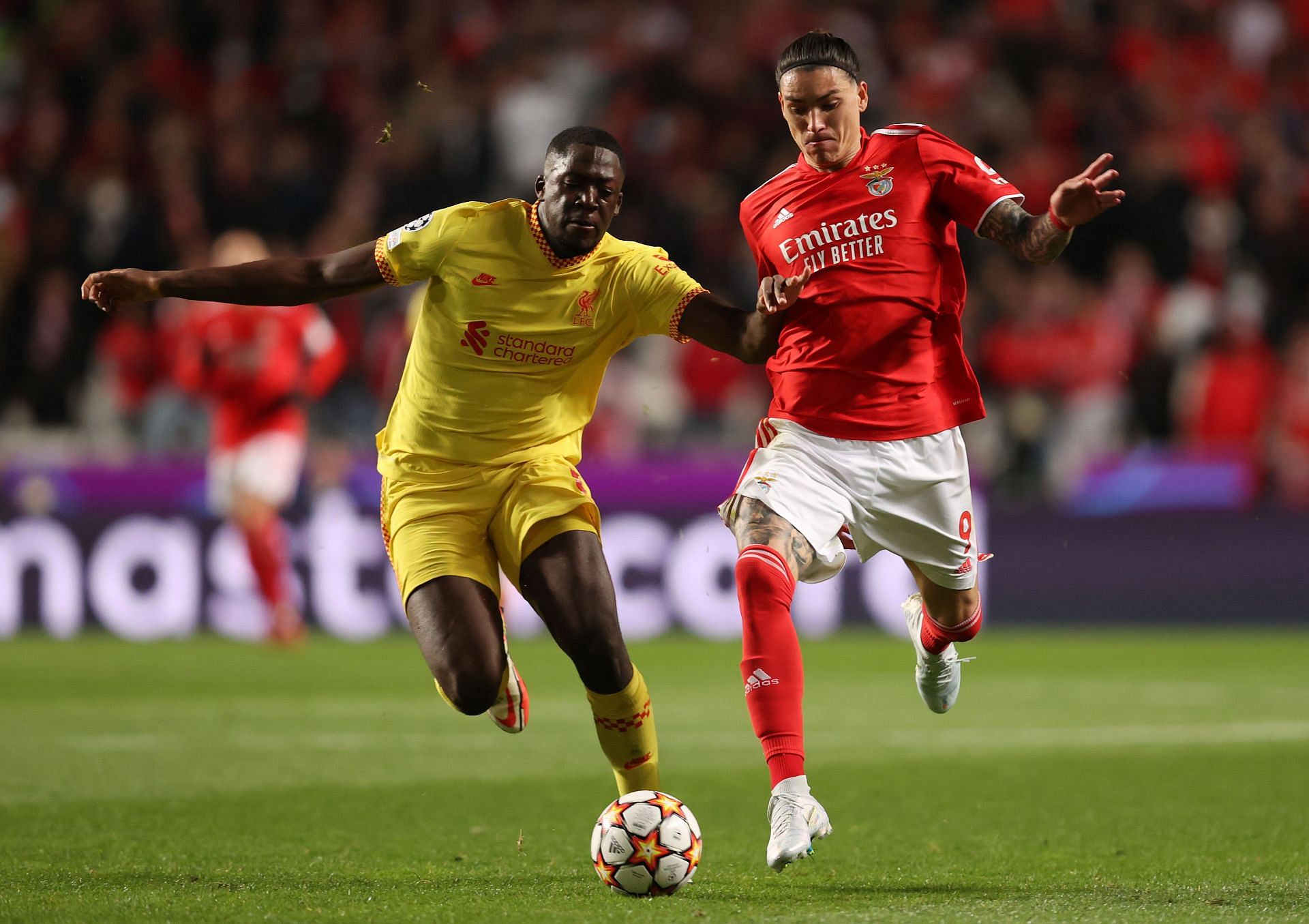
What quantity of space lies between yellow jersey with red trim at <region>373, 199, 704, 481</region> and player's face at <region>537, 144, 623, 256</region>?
18cm

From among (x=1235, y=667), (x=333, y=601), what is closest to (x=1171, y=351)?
(x=1235, y=667)

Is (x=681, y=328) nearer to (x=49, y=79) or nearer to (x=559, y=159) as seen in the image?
(x=559, y=159)

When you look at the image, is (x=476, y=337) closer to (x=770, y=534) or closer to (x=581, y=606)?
(x=581, y=606)

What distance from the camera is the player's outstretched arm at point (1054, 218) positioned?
514cm

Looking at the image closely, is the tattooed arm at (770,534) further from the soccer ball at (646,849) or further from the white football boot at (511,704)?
the white football boot at (511,704)

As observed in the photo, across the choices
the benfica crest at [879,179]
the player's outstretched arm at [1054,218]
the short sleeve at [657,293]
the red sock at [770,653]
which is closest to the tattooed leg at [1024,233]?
the player's outstretched arm at [1054,218]

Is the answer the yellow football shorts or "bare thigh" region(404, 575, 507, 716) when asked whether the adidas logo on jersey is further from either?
"bare thigh" region(404, 575, 507, 716)

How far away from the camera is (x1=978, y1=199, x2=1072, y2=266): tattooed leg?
5301 mm

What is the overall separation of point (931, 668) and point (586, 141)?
248 cm

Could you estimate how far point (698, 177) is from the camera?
15.4m

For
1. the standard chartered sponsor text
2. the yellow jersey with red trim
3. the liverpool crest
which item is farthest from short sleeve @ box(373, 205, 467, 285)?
the liverpool crest

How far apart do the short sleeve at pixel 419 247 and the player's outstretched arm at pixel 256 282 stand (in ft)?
0.13

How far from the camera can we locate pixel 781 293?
5.25 metres

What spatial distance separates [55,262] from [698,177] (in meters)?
5.54
